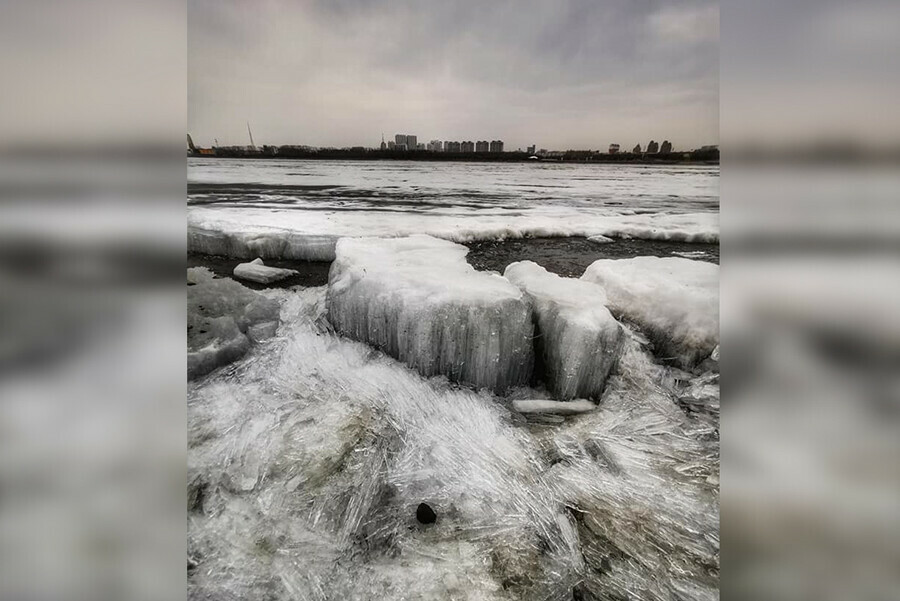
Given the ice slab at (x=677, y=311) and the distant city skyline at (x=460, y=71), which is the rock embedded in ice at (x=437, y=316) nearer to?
the ice slab at (x=677, y=311)

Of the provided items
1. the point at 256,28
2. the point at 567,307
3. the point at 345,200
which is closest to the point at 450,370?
the point at 567,307

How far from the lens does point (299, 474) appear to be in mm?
1156

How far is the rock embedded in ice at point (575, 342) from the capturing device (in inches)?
46.9

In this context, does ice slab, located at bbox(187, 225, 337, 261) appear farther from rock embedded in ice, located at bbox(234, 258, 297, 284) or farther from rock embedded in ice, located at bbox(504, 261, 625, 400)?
rock embedded in ice, located at bbox(504, 261, 625, 400)

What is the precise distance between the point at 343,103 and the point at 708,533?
1.61 meters

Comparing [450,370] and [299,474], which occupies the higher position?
[450,370]

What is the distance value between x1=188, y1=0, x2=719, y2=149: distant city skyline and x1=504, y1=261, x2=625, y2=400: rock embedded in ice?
0.50m

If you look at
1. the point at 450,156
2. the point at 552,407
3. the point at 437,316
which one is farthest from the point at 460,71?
the point at 552,407

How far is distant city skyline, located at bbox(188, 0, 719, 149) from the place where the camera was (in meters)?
1.20

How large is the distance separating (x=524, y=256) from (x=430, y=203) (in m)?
0.33

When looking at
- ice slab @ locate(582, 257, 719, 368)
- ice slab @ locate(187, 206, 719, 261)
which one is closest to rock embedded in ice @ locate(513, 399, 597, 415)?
ice slab @ locate(582, 257, 719, 368)

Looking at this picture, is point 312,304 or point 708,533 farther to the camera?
point 312,304
